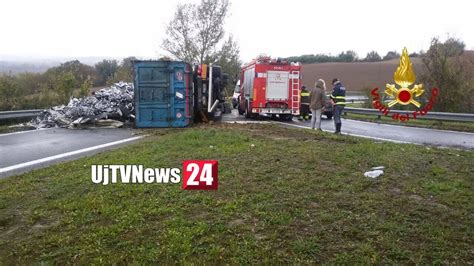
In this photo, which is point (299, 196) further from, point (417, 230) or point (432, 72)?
point (432, 72)

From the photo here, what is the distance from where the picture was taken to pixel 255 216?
4535mm

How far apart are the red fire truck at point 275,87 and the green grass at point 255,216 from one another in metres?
12.5

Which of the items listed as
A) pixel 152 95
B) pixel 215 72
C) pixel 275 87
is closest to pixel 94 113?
pixel 152 95

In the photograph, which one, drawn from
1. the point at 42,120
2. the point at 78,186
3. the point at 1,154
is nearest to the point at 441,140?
the point at 78,186

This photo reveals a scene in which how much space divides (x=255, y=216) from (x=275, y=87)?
50.6 feet

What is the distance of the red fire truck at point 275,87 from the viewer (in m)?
19.5

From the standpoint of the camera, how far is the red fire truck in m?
19.5

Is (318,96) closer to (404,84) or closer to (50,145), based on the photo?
(50,145)

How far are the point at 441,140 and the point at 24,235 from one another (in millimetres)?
12265

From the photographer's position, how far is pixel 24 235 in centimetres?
423

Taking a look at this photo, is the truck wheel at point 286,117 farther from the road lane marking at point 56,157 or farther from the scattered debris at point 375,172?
the scattered debris at point 375,172

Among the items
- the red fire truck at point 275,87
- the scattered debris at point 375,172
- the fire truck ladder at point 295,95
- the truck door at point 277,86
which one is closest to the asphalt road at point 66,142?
the fire truck ladder at point 295,95

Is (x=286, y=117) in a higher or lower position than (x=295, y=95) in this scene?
lower

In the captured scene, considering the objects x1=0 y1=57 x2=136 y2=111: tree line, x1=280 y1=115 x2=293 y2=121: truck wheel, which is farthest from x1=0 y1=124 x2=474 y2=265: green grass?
x1=280 y1=115 x2=293 y2=121: truck wheel
